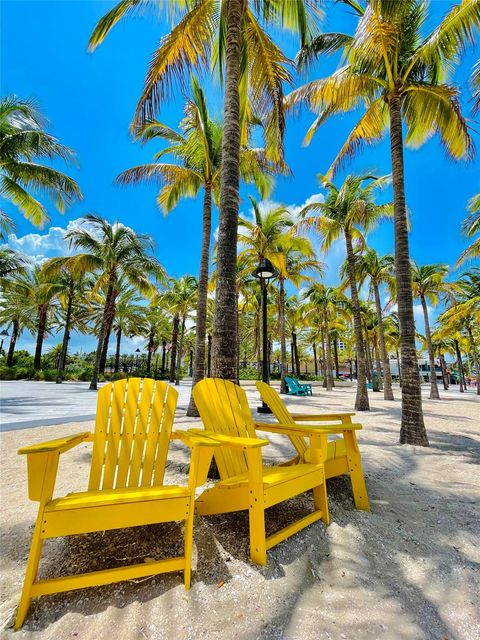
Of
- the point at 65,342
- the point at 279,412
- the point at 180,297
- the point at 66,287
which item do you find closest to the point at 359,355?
the point at 279,412

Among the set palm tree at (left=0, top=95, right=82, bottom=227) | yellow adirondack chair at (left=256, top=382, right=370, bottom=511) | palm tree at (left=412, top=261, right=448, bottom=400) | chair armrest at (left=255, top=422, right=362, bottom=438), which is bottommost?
yellow adirondack chair at (left=256, top=382, right=370, bottom=511)

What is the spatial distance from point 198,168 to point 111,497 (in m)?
9.38

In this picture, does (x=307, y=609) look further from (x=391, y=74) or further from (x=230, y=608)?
(x=391, y=74)

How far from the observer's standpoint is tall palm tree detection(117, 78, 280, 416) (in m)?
8.02

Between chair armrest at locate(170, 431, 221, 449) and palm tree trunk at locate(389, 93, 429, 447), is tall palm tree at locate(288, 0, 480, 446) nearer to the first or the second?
palm tree trunk at locate(389, 93, 429, 447)

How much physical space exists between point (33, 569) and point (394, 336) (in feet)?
125

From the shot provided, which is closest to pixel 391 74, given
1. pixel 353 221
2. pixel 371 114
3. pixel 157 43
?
pixel 371 114

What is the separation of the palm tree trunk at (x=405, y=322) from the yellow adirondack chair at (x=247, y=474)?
374 cm

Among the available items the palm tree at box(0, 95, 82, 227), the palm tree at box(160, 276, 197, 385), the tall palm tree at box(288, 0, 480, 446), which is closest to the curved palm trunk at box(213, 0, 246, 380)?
the tall palm tree at box(288, 0, 480, 446)

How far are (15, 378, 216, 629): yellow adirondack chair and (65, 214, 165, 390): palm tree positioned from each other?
14.9 metres

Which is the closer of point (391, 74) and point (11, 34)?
point (391, 74)

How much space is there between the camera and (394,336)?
1368 inches

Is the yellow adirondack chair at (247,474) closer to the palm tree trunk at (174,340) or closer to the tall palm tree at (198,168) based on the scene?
the tall palm tree at (198,168)

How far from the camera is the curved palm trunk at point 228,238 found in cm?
371
